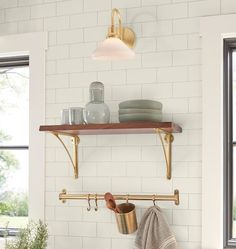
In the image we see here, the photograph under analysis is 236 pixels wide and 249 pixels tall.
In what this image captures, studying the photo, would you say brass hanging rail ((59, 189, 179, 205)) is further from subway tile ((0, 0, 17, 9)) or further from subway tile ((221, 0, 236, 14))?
subway tile ((0, 0, 17, 9))

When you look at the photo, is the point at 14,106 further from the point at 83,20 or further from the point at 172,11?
the point at 172,11

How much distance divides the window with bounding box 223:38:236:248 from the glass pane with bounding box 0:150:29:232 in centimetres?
138

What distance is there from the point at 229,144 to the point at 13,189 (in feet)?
5.05

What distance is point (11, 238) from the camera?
141 inches

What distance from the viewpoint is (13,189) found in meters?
3.71

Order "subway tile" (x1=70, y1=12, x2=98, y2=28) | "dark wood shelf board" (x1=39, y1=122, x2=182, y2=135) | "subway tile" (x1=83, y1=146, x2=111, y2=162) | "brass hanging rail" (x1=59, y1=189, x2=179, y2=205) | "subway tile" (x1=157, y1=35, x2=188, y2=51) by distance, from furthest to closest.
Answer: "subway tile" (x1=70, y1=12, x2=98, y2=28) < "subway tile" (x1=83, y1=146, x2=111, y2=162) < "subway tile" (x1=157, y1=35, x2=188, y2=51) < "brass hanging rail" (x1=59, y1=189, x2=179, y2=205) < "dark wood shelf board" (x1=39, y1=122, x2=182, y2=135)

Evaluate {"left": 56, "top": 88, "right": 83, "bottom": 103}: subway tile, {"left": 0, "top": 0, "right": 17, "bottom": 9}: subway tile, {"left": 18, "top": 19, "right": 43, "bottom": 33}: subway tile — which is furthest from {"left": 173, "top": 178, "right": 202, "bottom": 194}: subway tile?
{"left": 0, "top": 0, "right": 17, "bottom": 9}: subway tile

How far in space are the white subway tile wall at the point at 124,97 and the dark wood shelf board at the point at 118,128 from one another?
171 millimetres

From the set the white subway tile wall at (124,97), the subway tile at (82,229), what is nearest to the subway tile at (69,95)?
the white subway tile wall at (124,97)

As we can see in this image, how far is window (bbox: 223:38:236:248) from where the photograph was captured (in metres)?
3.18

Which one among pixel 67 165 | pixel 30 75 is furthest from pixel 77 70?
pixel 67 165

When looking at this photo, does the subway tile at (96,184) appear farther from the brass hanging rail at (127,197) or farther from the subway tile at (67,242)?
the subway tile at (67,242)

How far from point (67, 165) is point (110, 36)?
0.98 m

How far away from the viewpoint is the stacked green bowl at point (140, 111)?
2.99m
